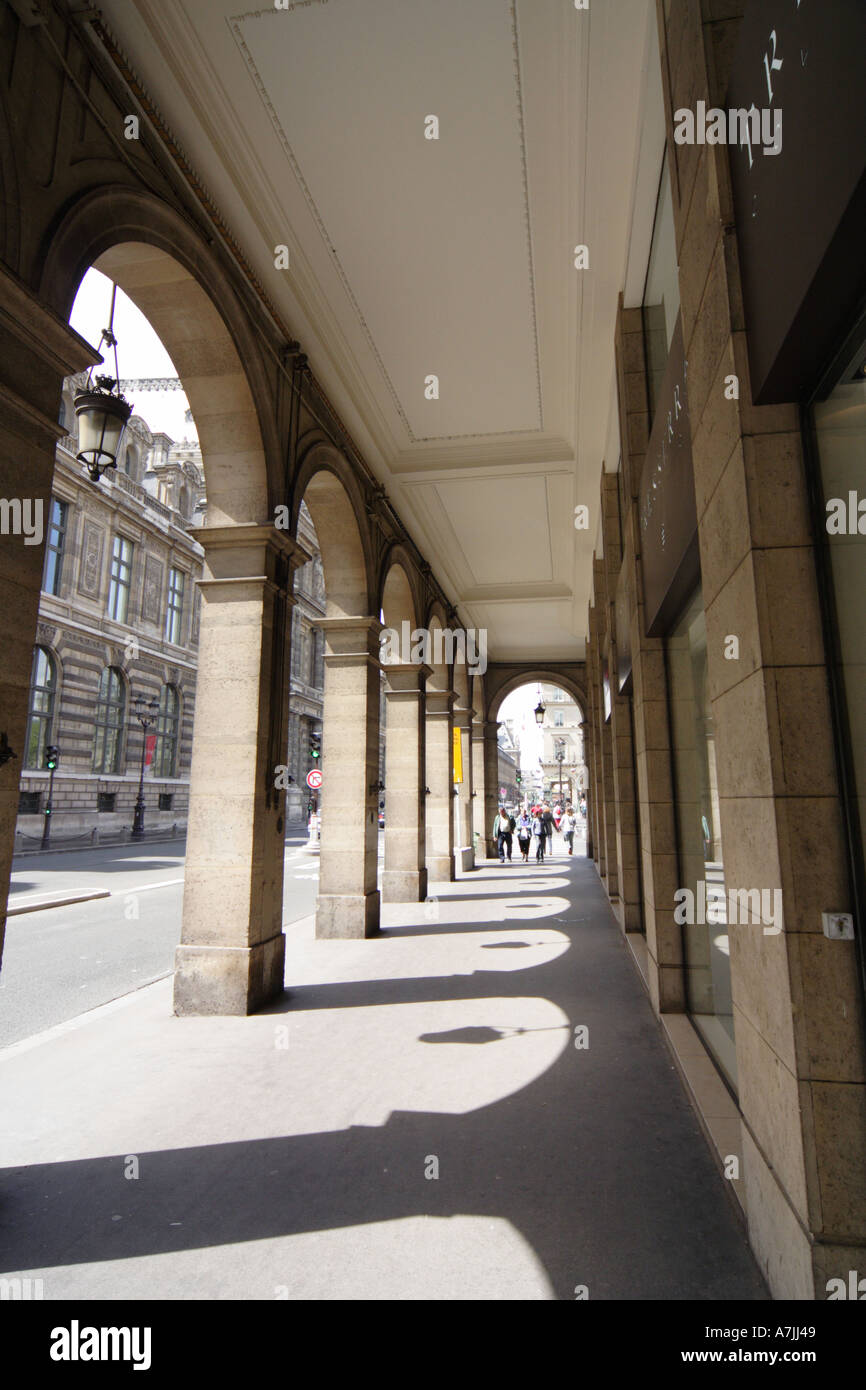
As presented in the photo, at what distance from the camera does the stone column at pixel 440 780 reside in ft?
54.6

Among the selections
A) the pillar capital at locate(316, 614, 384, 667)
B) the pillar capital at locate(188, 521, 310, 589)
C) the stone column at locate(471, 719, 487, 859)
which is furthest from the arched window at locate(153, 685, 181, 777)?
the pillar capital at locate(188, 521, 310, 589)

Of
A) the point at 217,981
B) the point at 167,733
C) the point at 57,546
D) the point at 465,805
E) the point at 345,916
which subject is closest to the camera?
the point at 217,981

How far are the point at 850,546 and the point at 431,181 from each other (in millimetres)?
5283

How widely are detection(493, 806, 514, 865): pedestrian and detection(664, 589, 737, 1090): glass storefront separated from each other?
16553mm

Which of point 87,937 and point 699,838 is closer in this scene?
point 699,838

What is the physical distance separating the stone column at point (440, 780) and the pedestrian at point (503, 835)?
581 cm

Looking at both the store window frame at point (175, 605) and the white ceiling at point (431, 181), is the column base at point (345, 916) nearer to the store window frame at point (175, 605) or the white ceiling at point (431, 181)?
the white ceiling at point (431, 181)

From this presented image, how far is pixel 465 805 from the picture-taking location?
2045cm

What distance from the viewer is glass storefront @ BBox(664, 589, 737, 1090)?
4.73m

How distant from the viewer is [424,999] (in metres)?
6.65

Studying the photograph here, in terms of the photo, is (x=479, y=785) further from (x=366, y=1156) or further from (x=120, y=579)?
(x=366, y=1156)

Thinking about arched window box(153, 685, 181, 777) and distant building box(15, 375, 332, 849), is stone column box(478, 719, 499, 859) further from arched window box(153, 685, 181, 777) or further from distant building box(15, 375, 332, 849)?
arched window box(153, 685, 181, 777)

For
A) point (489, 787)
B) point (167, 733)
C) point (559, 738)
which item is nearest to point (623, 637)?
point (489, 787)

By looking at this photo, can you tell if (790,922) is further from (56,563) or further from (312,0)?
(56,563)
